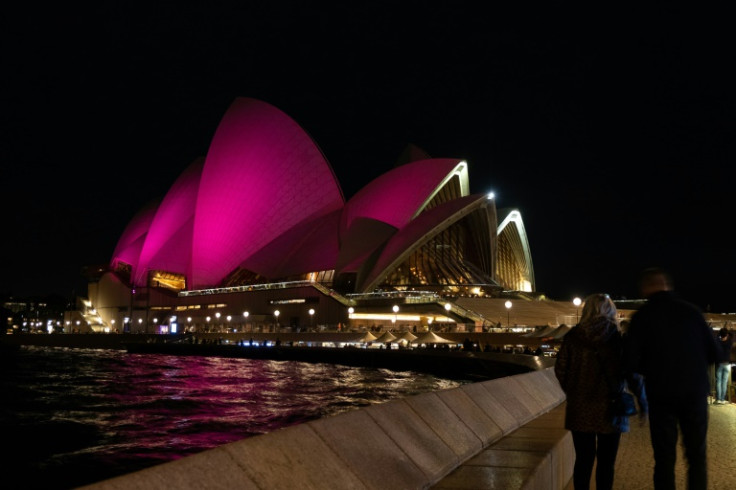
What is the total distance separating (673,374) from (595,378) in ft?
1.33

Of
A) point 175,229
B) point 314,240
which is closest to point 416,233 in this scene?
point 314,240

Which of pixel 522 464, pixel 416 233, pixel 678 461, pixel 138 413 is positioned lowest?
pixel 138 413

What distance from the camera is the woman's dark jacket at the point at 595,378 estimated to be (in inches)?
154

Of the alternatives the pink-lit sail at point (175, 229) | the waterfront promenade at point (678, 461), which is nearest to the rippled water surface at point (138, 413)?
the waterfront promenade at point (678, 461)

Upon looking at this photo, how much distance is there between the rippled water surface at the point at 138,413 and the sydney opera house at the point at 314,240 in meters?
26.2

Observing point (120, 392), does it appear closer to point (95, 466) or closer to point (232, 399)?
point (232, 399)

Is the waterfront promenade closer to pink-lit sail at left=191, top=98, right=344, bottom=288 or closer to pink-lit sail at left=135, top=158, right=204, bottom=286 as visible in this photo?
pink-lit sail at left=191, top=98, right=344, bottom=288

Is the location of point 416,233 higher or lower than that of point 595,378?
higher

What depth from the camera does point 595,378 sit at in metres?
3.96

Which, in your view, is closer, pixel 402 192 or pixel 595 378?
pixel 595 378

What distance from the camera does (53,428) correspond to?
1005 centimetres

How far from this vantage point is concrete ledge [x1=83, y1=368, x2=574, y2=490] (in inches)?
101

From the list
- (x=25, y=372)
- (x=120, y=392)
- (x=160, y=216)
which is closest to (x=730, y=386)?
(x=120, y=392)

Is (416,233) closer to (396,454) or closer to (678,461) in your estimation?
(678,461)
